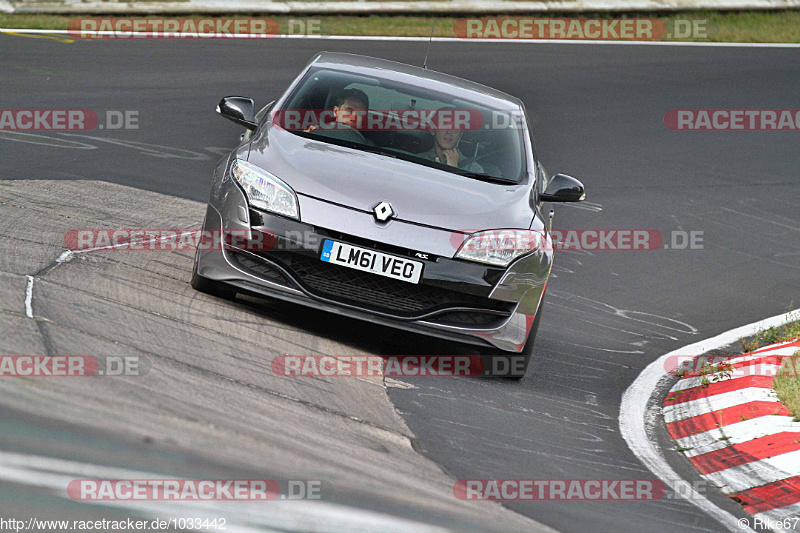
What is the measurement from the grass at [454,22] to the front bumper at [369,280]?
10805mm

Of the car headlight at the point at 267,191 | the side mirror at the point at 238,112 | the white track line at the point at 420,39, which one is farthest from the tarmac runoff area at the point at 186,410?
the white track line at the point at 420,39

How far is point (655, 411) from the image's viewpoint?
21.9 ft

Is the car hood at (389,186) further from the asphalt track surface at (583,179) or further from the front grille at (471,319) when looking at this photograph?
the asphalt track surface at (583,179)

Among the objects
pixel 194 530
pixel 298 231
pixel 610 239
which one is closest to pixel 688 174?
pixel 610 239

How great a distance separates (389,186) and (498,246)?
2.27ft

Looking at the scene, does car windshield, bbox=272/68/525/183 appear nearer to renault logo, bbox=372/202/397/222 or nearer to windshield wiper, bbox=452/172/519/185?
windshield wiper, bbox=452/172/519/185

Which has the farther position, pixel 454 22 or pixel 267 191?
pixel 454 22

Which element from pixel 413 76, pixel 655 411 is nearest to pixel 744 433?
pixel 655 411

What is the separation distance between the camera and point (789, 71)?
1858cm

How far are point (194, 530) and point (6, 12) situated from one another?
14361mm

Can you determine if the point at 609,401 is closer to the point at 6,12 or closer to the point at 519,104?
the point at 519,104

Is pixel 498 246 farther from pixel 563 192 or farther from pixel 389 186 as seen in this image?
pixel 563 192

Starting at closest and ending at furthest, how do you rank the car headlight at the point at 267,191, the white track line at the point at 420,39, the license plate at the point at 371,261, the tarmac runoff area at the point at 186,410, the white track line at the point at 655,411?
the tarmac runoff area at the point at 186,410 → the white track line at the point at 655,411 → the license plate at the point at 371,261 → the car headlight at the point at 267,191 → the white track line at the point at 420,39

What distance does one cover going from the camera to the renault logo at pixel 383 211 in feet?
19.6
